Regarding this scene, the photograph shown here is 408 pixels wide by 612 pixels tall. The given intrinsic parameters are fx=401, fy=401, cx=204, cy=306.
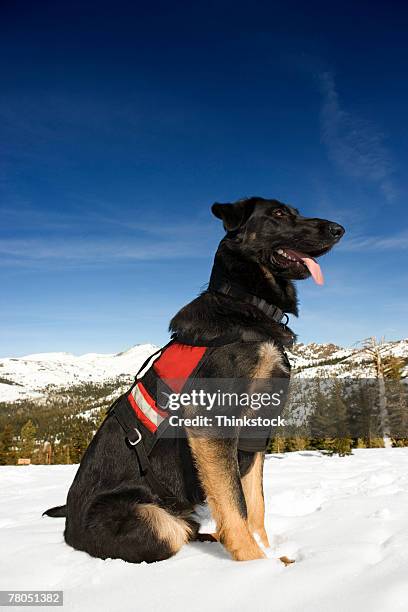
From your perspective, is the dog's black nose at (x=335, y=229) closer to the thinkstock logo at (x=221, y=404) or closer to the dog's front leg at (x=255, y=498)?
the thinkstock logo at (x=221, y=404)

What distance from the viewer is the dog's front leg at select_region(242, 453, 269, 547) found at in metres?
3.82

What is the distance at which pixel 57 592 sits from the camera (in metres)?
2.80

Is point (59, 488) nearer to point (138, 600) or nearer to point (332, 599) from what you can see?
point (138, 600)

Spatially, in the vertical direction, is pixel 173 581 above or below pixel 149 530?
below

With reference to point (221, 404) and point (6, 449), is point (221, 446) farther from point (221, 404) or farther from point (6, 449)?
point (6, 449)

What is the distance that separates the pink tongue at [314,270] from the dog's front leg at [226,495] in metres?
1.82

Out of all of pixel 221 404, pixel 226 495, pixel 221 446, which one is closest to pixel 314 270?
pixel 221 404

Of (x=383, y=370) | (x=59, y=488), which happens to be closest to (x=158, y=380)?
(x=59, y=488)

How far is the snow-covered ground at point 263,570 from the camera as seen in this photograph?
239 cm

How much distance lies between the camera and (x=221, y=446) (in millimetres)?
3236

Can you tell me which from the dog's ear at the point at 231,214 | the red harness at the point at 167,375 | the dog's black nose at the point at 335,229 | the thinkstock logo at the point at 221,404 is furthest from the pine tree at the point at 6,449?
the dog's black nose at the point at 335,229

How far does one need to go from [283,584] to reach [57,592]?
5.15 feet

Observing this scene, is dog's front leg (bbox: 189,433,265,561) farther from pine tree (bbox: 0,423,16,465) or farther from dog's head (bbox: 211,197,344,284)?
pine tree (bbox: 0,423,16,465)

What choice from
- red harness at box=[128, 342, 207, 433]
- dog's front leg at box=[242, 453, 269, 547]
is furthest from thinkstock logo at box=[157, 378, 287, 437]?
dog's front leg at box=[242, 453, 269, 547]
